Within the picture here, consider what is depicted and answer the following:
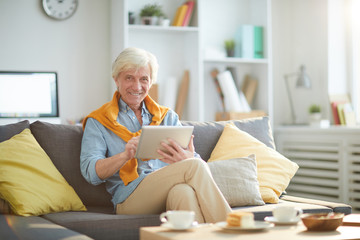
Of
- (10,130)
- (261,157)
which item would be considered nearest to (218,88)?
(261,157)

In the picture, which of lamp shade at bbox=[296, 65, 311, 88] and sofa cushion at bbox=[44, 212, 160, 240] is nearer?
sofa cushion at bbox=[44, 212, 160, 240]

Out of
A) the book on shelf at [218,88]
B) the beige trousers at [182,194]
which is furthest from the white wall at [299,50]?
the beige trousers at [182,194]

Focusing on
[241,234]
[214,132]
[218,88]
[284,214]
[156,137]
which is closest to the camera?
[241,234]

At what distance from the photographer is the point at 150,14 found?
4.45 m

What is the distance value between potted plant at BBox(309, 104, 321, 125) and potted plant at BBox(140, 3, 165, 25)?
1580mm

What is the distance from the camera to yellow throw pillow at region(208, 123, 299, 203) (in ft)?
8.88

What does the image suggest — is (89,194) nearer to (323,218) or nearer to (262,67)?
→ (323,218)

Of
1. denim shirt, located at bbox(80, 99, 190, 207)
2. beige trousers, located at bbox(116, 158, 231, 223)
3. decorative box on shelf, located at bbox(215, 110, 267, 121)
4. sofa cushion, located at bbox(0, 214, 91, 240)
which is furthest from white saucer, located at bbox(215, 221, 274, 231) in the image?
decorative box on shelf, located at bbox(215, 110, 267, 121)

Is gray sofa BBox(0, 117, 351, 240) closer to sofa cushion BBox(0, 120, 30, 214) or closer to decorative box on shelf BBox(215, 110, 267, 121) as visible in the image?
sofa cushion BBox(0, 120, 30, 214)

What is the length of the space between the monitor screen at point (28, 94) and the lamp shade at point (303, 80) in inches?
85.0

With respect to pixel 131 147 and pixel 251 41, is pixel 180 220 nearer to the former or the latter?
pixel 131 147

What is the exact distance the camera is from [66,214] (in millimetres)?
2256

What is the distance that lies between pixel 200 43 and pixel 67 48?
3.83 feet

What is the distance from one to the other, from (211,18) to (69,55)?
1411mm
